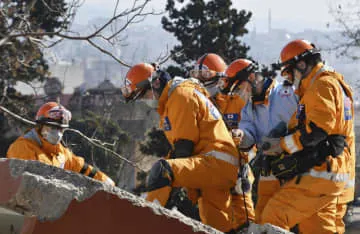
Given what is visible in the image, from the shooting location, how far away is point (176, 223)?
3.03 metres

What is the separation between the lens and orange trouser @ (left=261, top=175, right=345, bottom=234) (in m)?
4.96

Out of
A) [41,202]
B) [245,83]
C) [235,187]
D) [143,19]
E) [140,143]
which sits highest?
[143,19]

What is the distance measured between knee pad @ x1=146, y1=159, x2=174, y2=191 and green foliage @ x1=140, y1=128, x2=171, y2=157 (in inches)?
550

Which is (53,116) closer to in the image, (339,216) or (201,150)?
(201,150)

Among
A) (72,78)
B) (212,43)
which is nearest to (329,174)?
(212,43)

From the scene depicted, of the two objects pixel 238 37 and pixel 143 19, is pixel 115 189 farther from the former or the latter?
pixel 238 37

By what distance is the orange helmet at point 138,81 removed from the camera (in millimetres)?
5895

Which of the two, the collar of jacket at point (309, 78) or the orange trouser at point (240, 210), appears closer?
the collar of jacket at point (309, 78)

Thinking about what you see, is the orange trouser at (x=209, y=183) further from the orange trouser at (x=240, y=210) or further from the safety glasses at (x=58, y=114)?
the safety glasses at (x=58, y=114)

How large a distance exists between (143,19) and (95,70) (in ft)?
240

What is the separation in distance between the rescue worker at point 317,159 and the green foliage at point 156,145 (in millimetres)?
13930

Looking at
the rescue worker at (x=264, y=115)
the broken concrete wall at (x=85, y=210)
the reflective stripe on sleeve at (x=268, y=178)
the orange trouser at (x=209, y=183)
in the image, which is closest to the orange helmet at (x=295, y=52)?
the rescue worker at (x=264, y=115)

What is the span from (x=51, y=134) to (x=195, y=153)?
1.94 metres

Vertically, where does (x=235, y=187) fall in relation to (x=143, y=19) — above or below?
below
